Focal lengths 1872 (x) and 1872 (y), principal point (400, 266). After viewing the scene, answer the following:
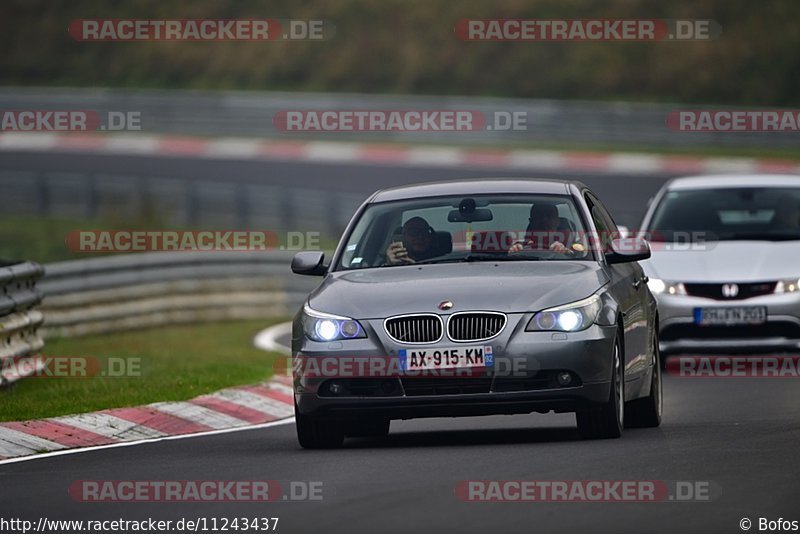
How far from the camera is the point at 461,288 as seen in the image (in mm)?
10344

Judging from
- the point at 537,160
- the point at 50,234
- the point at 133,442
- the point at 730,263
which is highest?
the point at 537,160

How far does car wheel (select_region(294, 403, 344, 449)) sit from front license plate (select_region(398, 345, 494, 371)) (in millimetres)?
725

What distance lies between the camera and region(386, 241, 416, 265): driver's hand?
441 inches

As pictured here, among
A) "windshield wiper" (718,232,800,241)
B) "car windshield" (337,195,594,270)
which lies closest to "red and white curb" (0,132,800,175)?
"windshield wiper" (718,232,800,241)

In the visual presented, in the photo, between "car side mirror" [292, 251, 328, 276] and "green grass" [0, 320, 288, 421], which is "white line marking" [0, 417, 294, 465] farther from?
"car side mirror" [292, 251, 328, 276]

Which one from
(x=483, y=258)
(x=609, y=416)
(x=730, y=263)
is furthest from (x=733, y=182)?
(x=609, y=416)

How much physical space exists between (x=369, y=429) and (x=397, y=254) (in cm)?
108

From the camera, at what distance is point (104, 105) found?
144 ft

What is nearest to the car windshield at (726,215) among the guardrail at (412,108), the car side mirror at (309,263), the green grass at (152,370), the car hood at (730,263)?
the car hood at (730,263)

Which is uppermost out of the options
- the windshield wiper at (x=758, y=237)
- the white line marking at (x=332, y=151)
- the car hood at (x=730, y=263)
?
the white line marking at (x=332, y=151)

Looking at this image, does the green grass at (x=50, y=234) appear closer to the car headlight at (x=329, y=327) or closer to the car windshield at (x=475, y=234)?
the car windshield at (x=475, y=234)

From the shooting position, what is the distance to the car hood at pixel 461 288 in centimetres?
1020

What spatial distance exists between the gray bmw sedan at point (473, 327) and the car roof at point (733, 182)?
226 inches

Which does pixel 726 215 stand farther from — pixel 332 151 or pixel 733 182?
pixel 332 151
